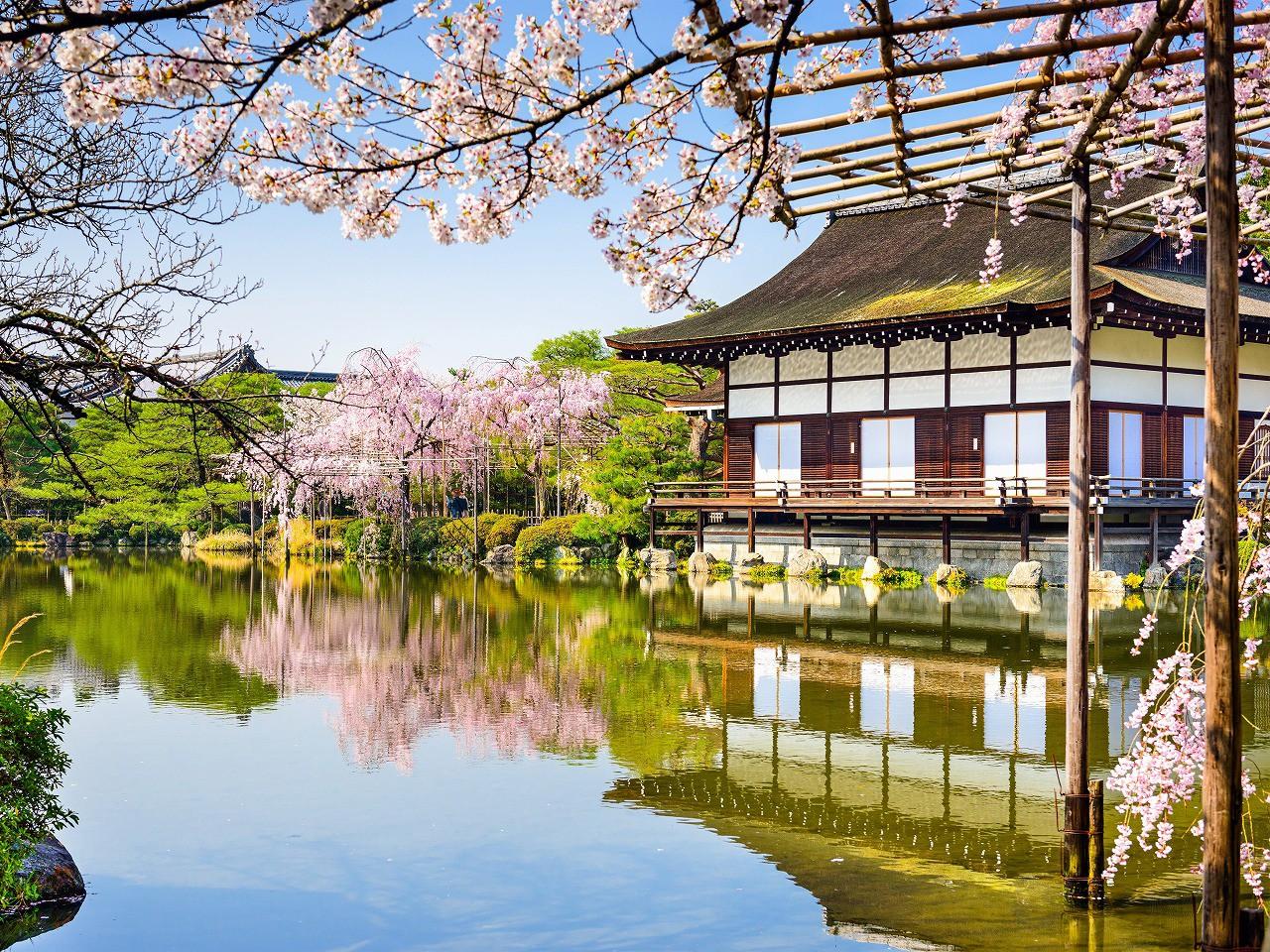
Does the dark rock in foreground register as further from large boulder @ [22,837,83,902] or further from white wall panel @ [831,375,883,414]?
white wall panel @ [831,375,883,414]

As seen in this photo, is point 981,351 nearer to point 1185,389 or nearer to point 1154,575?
point 1185,389

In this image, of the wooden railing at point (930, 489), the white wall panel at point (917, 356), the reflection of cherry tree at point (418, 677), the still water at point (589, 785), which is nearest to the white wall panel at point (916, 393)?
the white wall panel at point (917, 356)

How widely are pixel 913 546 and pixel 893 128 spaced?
1839 centimetres

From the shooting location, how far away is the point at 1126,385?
22859 mm

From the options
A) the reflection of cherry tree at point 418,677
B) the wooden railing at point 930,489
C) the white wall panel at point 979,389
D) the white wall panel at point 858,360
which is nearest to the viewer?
the reflection of cherry tree at point 418,677

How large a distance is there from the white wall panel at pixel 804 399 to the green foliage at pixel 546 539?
676cm

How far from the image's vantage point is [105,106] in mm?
4863

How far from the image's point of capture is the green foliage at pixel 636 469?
29.0m

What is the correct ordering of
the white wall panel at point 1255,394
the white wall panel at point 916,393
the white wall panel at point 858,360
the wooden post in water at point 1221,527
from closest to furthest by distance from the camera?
1. the wooden post in water at point 1221,527
2. the white wall panel at point 916,393
3. the white wall panel at point 1255,394
4. the white wall panel at point 858,360

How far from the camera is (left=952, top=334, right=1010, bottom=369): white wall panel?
23.3 m

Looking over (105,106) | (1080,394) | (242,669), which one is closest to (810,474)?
(242,669)

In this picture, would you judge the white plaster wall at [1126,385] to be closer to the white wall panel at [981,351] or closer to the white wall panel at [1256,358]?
the white wall panel at [981,351]

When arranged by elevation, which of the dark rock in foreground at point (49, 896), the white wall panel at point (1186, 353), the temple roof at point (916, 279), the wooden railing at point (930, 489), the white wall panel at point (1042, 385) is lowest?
the dark rock in foreground at point (49, 896)

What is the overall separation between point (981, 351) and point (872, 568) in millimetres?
4611
